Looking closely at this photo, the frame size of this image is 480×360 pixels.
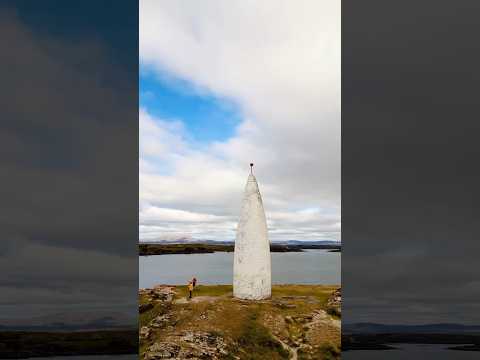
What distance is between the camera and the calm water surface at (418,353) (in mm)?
30984

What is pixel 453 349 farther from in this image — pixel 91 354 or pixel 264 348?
pixel 91 354

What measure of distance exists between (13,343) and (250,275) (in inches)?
914

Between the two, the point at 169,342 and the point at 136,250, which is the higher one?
the point at 136,250

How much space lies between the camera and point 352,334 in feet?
107

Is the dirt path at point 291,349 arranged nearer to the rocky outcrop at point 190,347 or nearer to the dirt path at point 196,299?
the rocky outcrop at point 190,347

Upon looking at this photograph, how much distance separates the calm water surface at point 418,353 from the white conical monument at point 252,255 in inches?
554

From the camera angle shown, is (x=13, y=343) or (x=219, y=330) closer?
(x=219, y=330)

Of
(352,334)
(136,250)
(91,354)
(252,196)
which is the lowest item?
(91,354)

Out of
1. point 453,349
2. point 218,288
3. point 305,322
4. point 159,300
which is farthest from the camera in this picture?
point 453,349

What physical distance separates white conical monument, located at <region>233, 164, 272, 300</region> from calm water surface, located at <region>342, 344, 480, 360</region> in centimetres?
1407

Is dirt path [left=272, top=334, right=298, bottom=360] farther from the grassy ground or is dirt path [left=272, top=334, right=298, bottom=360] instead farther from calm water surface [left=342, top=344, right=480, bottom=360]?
calm water surface [left=342, top=344, right=480, bottom=360]

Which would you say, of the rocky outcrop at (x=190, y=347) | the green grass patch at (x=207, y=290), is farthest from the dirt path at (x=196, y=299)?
the rocky outcrop at (x=190, y=347)

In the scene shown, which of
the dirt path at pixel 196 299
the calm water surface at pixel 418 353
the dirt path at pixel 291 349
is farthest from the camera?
the calm water surface at pixel 418 353

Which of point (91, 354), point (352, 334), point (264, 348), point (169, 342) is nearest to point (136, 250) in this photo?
point (169, 342)
